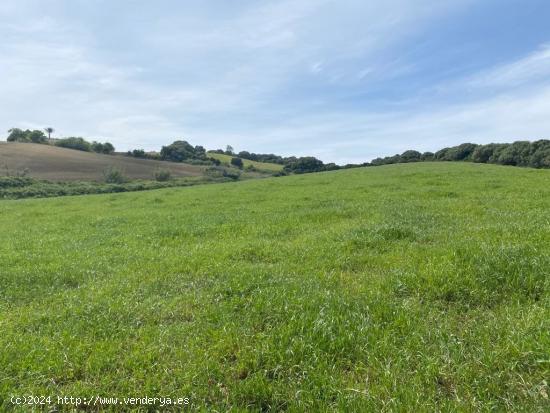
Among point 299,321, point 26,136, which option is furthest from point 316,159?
point 299,321

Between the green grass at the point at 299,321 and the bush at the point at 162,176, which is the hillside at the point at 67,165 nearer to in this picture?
the bush at the point at 162,176

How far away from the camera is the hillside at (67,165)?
92000 millimetres

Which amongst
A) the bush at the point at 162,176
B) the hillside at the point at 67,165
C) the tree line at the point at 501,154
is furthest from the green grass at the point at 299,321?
the hillside at the point at 67,165

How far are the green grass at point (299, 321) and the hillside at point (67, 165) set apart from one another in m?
89.9

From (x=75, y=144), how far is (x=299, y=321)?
150770 mm

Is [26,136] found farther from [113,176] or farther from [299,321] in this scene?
[299,321]

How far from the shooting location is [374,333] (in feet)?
18.5

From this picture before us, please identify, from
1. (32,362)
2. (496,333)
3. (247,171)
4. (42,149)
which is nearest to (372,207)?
(496,333)

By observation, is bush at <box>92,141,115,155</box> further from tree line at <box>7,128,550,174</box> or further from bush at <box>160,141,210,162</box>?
bush at <box>160,141,210,162</box>

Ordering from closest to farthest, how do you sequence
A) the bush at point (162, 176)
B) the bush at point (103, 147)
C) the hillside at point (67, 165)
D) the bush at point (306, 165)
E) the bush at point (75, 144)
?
the hillside at point (67, 165) → the bush at point (162, 176) → the bush at point (306, 165) → the bush at point (75, 144) → the bush at point (103, 147)

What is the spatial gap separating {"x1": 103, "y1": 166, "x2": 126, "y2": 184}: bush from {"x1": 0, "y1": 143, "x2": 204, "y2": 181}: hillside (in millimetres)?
1793

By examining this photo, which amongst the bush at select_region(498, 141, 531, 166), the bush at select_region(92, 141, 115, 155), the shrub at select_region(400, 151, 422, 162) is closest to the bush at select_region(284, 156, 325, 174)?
the shrub at select_region(400, 151, 422, 162)

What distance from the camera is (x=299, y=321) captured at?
19.6ft

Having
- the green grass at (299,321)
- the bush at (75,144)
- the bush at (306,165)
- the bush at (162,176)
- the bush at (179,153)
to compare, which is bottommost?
the green grass at (299,321)
